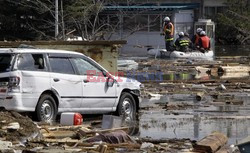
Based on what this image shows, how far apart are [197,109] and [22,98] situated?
233 inches

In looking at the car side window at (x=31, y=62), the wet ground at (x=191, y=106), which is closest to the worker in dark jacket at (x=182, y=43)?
the wet ground at (x=191, y=106)

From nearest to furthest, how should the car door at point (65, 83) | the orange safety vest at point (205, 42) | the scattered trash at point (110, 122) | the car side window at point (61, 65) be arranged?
the scattered trash at point (110, 122) < the car door at point (65, 83) < the car side window at point (61, 65) < the orange safety vest at point (205, 42)

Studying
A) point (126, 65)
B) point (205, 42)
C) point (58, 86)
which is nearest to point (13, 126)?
point (58, 86)

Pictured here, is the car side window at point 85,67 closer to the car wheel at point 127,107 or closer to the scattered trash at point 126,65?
the car wheel at point 127,107

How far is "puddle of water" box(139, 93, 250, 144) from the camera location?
13.7 meters

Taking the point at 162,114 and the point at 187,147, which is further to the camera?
the point at 162,114

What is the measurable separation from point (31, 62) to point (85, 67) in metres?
1.66

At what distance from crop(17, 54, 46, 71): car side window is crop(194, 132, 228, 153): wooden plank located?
4394 millimetres

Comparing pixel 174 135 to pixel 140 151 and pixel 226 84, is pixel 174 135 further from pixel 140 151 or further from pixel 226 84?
pixel 226 84

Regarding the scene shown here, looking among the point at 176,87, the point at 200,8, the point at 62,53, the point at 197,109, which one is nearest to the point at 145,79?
the point at 176,87

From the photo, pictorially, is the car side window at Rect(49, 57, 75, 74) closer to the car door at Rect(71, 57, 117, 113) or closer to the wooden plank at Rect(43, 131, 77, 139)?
the car door at Rect(71, 57, 117, 113)

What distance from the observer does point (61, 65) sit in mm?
15258

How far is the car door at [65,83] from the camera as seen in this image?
14.9m

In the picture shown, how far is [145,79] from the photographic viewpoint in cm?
2798
